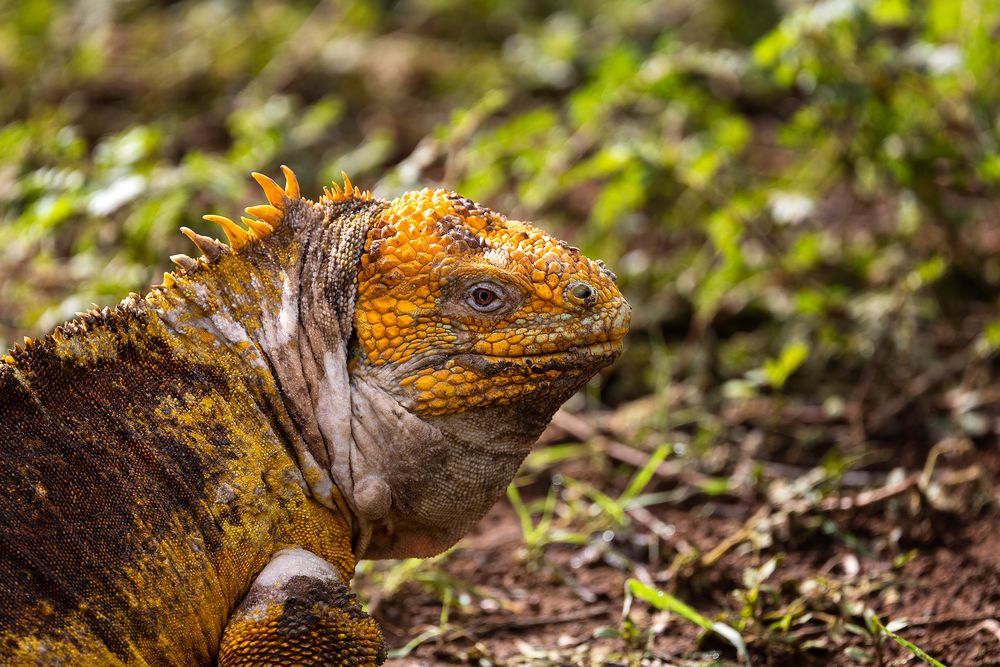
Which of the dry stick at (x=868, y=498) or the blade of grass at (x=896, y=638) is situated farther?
the dry stick at (x=868, y=498)

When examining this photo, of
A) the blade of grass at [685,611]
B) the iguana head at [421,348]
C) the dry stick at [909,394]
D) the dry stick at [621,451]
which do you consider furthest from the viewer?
the dry stick at [909,394]

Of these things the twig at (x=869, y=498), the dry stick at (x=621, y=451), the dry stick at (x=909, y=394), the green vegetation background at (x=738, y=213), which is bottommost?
the twig at (x=869, y=498)

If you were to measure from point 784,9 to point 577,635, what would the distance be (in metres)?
8.68

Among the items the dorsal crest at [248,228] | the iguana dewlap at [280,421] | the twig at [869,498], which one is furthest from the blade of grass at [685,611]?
the dorsal crest at [248,228]

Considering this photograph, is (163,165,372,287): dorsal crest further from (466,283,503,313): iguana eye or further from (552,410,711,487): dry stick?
(552,410,711,487): dry stick

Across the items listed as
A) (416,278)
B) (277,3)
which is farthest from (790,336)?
(277,3)

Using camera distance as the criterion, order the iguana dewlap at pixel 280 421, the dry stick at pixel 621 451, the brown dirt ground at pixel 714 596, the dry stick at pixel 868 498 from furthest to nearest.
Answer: the dry stick at pixel 621 451 → the dry stick at pixel 868 498 → the brown dirt ground at pixel 714 596 → the iguana dewlap at pixel 280 421

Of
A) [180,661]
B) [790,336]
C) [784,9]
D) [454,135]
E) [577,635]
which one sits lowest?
[180,661]

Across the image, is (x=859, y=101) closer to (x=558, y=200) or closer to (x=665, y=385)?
(x=665, y=385)

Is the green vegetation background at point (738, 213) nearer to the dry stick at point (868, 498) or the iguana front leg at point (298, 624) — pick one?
the dry stick at point (868, 498)

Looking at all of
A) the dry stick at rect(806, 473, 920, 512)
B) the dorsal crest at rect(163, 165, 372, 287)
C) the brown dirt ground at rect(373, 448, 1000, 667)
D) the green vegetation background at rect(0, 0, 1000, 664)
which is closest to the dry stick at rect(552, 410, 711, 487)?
the green vegetation background at rect(0, 0, 1000, 664)

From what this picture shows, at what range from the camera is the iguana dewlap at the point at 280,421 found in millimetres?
3465

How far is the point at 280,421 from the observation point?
3.77 metres

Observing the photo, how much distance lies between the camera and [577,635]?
196 inches
